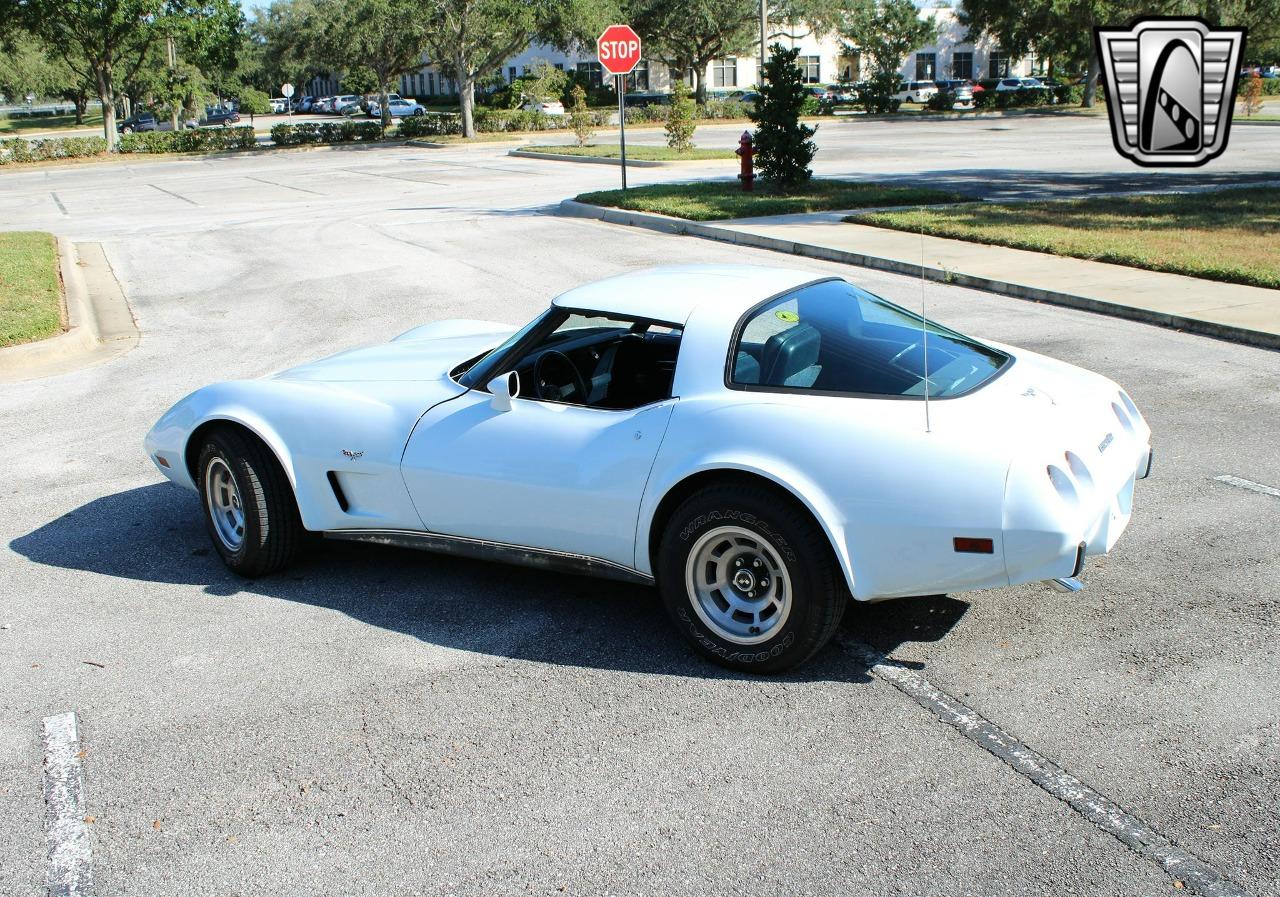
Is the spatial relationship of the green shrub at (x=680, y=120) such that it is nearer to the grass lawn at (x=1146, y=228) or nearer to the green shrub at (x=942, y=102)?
the grass lawn at (x=1146, y=228)

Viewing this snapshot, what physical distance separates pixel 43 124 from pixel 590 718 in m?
95.6

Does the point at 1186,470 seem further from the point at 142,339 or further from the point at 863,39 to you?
the point at 863,39

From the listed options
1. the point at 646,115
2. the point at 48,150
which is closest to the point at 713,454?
the point at 48,150

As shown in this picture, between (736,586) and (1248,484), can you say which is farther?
(1248,484)

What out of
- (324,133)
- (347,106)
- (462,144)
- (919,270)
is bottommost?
(919,270)

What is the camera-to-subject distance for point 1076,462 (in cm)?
407

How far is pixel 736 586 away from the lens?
171 inches

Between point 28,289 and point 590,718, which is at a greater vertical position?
point 28,289

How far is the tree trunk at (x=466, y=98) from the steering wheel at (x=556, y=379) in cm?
4184

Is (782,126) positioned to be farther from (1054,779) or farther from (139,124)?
(139,124)

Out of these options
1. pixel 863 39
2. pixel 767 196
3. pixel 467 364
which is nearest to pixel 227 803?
pixel 467 364

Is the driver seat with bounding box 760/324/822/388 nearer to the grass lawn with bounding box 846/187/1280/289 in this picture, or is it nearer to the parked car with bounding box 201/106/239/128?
the grass lawn with bounding box 846/187/1280/289

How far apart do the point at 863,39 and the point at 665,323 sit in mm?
74229

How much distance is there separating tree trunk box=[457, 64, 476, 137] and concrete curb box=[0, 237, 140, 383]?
1189 inches
